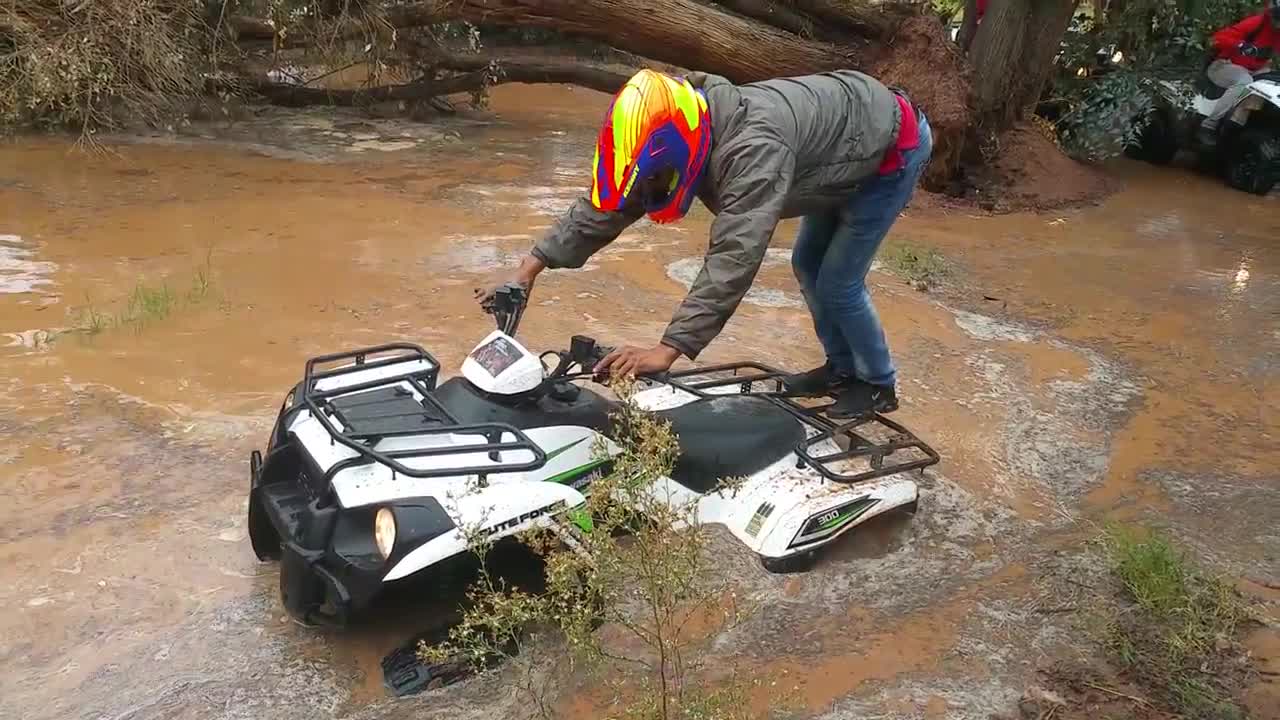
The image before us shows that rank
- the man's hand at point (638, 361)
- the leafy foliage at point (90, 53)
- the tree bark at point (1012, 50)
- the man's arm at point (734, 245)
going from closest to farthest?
the man's hand at point (638, 361)
the man's arm at point (734, 245)
the leafy foliage at point (90, 53)
the tree bark at point (1012, 50)

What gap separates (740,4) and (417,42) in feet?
11.0

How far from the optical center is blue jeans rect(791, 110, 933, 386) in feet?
12.6

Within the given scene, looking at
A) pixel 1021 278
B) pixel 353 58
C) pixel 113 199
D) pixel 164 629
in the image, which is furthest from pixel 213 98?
pixel 164 629

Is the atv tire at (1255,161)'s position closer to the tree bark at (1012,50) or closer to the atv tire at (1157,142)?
the atv tire at (1157,142)

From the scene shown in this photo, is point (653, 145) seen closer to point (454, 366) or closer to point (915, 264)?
point (454, 366)

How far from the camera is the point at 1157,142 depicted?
1170 centimetres

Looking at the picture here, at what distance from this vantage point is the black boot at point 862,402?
4145mm

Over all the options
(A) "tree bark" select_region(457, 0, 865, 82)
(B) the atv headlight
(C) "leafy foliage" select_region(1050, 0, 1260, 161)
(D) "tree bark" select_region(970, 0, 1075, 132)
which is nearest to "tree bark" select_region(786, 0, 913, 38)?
(A) "tree bark" select_region(457, 0, 865, 82)

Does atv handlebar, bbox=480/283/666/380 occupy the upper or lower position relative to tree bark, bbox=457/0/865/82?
lower

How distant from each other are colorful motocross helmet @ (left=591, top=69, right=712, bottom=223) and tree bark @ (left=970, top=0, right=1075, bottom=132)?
742 cm

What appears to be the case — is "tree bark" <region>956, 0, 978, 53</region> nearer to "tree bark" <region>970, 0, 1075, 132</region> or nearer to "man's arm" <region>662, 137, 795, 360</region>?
"tree bark" <region>970, 0, 1075, 132</region>

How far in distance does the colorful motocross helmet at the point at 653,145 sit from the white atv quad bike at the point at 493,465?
0.50 metres

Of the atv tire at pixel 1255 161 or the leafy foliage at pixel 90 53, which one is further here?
the atv tire at pixel 1255 161

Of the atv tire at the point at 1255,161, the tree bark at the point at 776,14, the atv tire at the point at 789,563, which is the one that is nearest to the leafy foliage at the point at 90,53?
the tree bark at the point at 776,14
